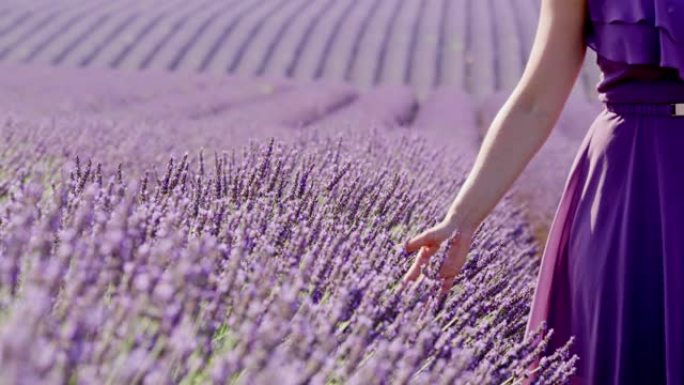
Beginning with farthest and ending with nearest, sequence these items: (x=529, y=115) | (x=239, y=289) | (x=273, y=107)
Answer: (x=273, y=107) < (x=529, y=115) < (x=239, y=289)

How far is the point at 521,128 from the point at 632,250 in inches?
11.1

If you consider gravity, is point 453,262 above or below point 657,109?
below

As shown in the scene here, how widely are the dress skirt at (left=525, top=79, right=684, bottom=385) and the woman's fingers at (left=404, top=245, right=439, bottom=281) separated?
0.82 ft

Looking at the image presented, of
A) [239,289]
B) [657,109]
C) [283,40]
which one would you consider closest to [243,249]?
[239,289]

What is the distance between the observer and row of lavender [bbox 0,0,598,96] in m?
13.1

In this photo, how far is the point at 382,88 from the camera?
36.5 feet

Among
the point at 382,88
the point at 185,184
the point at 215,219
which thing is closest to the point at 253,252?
the point at 215,219

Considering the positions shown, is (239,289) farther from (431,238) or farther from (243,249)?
(431,238)

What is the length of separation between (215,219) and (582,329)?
0.67 metres

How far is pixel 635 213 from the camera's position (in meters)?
1.84

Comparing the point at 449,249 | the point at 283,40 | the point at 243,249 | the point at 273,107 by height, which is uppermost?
the point at 283,40

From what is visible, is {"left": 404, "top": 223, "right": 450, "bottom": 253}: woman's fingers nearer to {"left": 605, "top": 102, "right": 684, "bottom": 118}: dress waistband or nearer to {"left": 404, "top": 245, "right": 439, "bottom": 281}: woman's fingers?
{"left": 404, "top": 245, "right": 439, "bottom": 281}: woman's fingers

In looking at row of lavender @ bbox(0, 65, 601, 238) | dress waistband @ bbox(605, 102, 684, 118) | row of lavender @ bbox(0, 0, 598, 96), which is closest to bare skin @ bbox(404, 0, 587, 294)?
dress waistband @ bbox(605, 102, 684, 118)

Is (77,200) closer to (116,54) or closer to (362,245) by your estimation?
(362,245)
